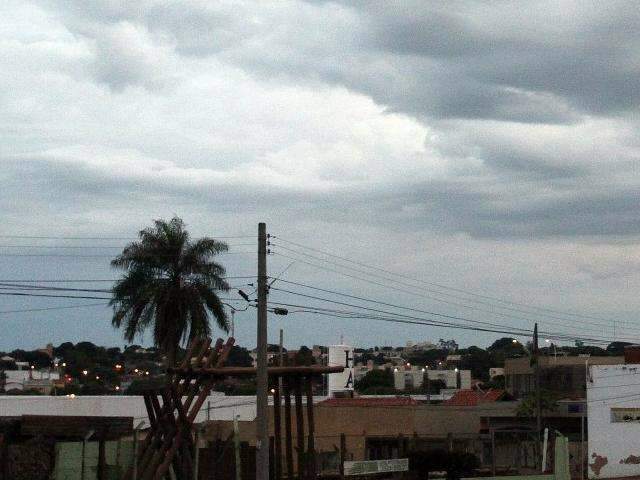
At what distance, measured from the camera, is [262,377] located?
27.7 metres

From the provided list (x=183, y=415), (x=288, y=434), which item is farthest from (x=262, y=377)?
(x=183, y=415)

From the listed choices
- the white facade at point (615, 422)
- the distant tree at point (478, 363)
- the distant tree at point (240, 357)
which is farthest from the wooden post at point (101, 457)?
the distant tree at point (478, 363)

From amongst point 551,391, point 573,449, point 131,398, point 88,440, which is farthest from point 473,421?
point 88,440

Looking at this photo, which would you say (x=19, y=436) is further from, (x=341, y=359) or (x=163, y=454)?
(x=341, y=359)

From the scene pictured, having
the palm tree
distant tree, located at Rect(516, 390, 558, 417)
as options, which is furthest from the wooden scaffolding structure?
distant tree, located at Rect(516, 390, 558, 417)

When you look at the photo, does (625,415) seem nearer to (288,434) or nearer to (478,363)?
(288,434)

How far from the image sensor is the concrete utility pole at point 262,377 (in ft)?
88.8

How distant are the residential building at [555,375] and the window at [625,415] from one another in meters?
13.9

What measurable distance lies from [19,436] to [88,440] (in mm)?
2963

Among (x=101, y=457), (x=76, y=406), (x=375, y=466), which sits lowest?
(x=375, y=466)

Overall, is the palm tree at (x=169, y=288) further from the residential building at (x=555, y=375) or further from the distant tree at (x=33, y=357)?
the distant tree at (x=33, y=357)

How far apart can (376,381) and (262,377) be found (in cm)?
11563

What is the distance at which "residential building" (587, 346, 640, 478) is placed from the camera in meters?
54.2

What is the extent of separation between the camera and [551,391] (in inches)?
2805
